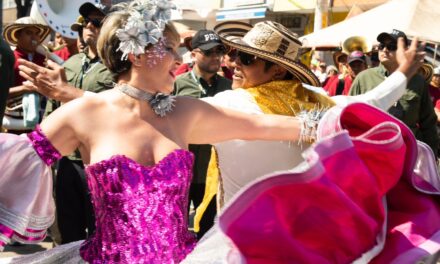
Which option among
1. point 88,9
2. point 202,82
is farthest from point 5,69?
point 202,82

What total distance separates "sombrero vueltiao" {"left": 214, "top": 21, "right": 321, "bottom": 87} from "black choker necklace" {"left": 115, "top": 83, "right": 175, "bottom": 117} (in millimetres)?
595

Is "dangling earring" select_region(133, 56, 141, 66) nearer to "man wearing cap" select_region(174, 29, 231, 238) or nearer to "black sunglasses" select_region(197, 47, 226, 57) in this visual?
"man wearing cap" select_region(174, 29, 231, 238)

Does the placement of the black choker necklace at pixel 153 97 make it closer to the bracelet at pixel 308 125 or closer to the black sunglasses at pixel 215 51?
the bracelet at pixel 308 125

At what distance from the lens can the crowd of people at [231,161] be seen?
2205 mm

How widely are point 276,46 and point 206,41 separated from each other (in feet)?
8.64

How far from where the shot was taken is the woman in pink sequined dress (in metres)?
2.53

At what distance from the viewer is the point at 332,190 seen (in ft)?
7.29

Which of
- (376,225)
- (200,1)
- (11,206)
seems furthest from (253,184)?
(200,1)

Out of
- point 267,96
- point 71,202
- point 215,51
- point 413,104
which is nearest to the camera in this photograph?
point 267,96

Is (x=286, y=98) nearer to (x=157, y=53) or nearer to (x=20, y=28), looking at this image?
(x=157, y=53)

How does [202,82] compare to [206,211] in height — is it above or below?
above

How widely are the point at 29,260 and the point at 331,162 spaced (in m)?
1.23

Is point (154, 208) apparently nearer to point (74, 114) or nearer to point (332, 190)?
point (74, 114)

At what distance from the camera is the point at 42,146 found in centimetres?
261
